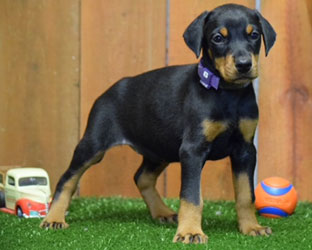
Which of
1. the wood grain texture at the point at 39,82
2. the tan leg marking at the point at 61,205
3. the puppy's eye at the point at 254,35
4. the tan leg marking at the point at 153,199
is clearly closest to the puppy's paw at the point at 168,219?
the tan leg marking at the point at 153,199

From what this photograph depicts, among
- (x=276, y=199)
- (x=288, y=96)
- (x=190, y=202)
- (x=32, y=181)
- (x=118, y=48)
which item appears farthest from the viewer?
(x=118, y=48)

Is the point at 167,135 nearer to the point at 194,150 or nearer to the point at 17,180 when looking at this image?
the point at 194,150

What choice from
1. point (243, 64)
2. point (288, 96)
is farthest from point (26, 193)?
point (288, 96)

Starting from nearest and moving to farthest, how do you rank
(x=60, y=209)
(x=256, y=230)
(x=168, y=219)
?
(x=256, y=230) < (x=60, y=209) < (x=168, y=219)

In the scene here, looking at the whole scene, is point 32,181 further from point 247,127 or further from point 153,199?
point 247,127

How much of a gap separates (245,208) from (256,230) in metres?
0.16

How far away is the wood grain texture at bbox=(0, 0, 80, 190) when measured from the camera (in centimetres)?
609

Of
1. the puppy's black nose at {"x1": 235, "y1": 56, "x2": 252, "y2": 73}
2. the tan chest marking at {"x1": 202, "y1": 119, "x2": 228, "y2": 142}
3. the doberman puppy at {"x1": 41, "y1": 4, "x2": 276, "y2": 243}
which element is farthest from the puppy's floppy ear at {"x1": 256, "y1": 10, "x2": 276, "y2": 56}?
the tan chest marking at {"x1": 202, "y1": 119, "x2": 228, "y2": 142}

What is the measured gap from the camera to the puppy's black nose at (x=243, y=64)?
13.8 feet

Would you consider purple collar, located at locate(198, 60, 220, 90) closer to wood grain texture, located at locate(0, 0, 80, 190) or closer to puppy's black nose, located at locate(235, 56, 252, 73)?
puppy's black nose, located at locate(235, 56, 252, 73)

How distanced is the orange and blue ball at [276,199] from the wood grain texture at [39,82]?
173 centimetres

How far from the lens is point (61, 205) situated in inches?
197

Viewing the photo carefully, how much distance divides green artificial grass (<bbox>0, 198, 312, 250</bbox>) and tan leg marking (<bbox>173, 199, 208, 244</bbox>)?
0.07m

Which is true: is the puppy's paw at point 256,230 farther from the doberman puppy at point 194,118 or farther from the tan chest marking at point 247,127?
the tan chest marking at point 247,127
